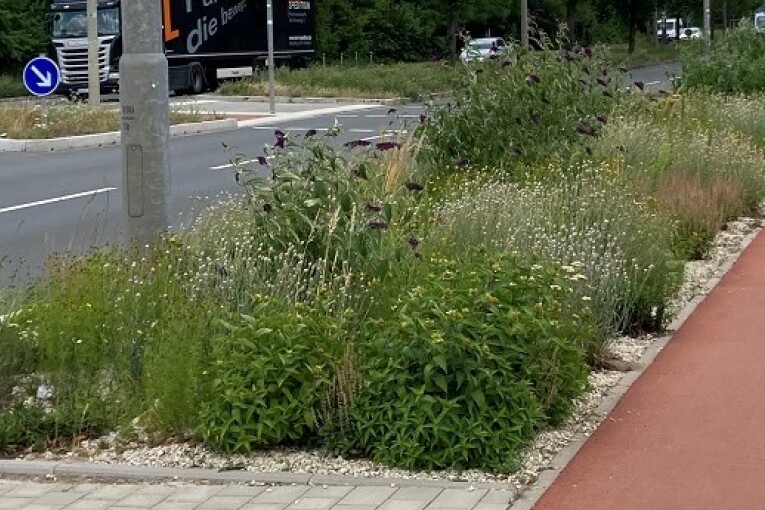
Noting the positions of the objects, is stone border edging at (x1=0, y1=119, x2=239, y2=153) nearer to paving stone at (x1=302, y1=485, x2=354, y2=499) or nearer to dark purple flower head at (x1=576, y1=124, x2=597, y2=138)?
dark purple flower head at (x1=576, y1=124, x2=597, y2=138)

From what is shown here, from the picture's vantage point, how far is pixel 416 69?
2030 inches

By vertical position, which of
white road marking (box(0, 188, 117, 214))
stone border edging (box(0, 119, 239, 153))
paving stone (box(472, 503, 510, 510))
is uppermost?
stone border edging (box(0, 119, 239, 153))

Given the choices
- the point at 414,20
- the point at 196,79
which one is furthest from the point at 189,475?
the point at 414,20

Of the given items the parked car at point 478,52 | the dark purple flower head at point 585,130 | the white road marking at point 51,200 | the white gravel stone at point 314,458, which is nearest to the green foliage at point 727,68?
the white road marking at point 51,200

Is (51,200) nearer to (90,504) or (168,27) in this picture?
(90,504)

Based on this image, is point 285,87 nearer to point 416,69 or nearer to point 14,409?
point 416,69

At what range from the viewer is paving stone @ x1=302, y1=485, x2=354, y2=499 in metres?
6.24

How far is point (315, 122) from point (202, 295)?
2625 cm

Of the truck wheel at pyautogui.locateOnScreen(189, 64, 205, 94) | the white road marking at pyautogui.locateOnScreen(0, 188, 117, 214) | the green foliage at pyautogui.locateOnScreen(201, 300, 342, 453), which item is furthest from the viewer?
the truck wheel at pyautogui.locateOnScreen(189, 64, 205, 94)

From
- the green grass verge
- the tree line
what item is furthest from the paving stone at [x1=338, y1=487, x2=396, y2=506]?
the tree line

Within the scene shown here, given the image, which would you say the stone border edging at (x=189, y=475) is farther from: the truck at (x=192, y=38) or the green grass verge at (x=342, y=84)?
the green grass verge at (x=342, y=84)

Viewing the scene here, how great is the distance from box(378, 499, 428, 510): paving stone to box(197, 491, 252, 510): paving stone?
0.60 metres

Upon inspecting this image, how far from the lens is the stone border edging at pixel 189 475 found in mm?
6391

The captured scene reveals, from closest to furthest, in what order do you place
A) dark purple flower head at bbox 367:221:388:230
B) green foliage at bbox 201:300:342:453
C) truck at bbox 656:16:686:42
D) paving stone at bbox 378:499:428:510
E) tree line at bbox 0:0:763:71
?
paving stone at bbox 378:499:428:510 → green foliage at bbox 201:300:342:453 → dark purple flower head at bbox 367:221:388:230 → tree line at bbox 0:0:763:71 → truck at bbox 656:16:686:42
